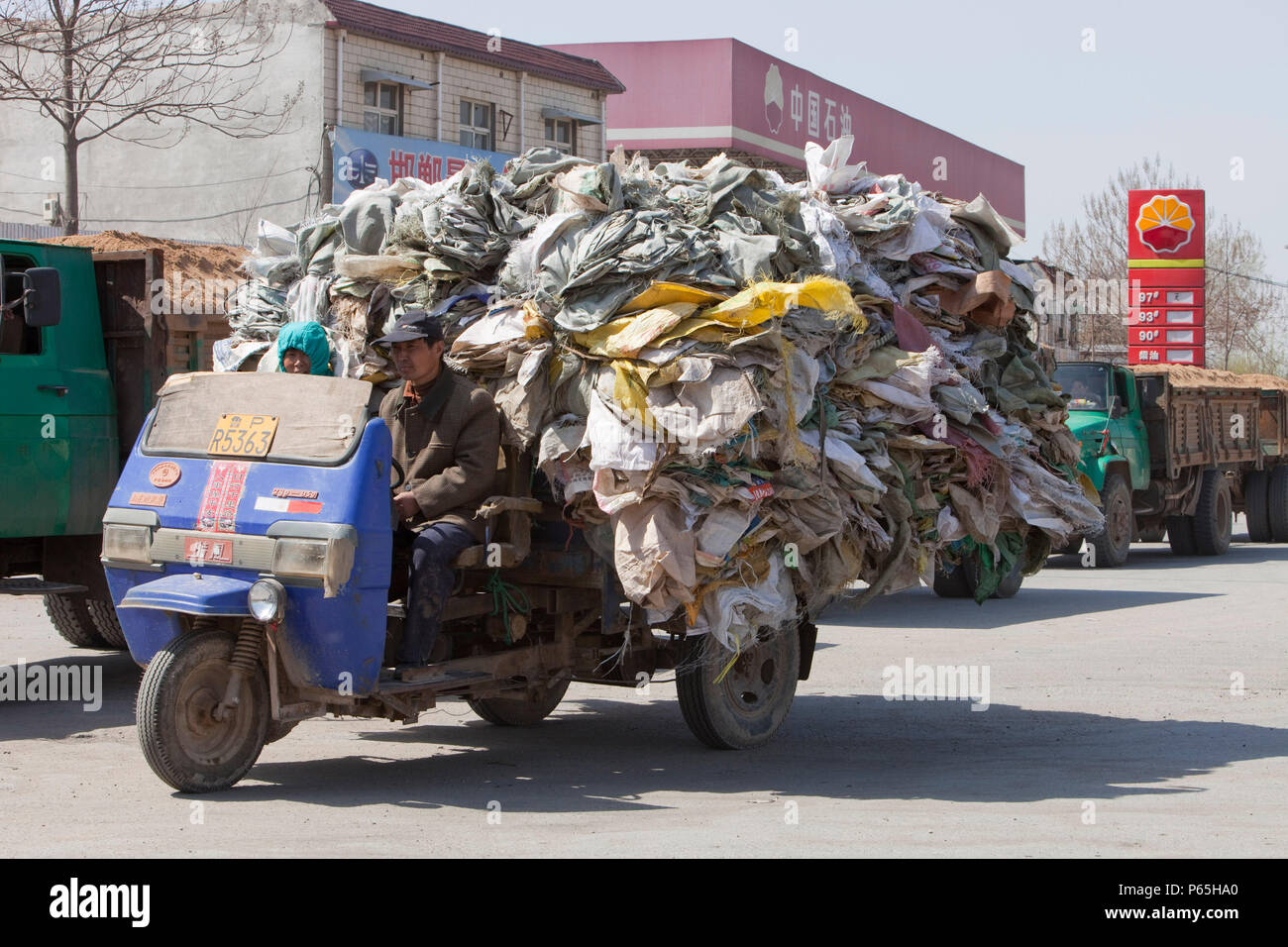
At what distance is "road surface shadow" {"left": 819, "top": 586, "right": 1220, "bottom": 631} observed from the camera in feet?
48.4

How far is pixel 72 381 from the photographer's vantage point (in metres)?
9.63

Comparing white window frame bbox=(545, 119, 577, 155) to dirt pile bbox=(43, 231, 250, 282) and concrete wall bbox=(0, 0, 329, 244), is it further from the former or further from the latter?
dirt pile bbox=(43, 231, 250, 282)

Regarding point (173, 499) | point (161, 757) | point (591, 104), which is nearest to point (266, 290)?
point (173, 499)

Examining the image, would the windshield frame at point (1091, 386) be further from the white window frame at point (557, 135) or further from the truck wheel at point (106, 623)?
the truck wheel at point (106, 623)

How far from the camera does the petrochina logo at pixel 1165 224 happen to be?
111 feet

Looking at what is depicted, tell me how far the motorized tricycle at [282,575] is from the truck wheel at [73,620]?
14.4 ft

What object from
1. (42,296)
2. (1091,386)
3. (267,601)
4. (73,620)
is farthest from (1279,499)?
(267,601)

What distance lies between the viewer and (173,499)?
6.79 meters

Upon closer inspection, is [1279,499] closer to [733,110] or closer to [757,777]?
[733,110]

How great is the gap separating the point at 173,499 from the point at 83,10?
14179 mm

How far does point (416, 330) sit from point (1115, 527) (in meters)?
14.8

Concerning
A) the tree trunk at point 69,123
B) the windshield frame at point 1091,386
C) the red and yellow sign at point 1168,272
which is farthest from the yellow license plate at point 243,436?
the red and yellow sign at point 1168,272
